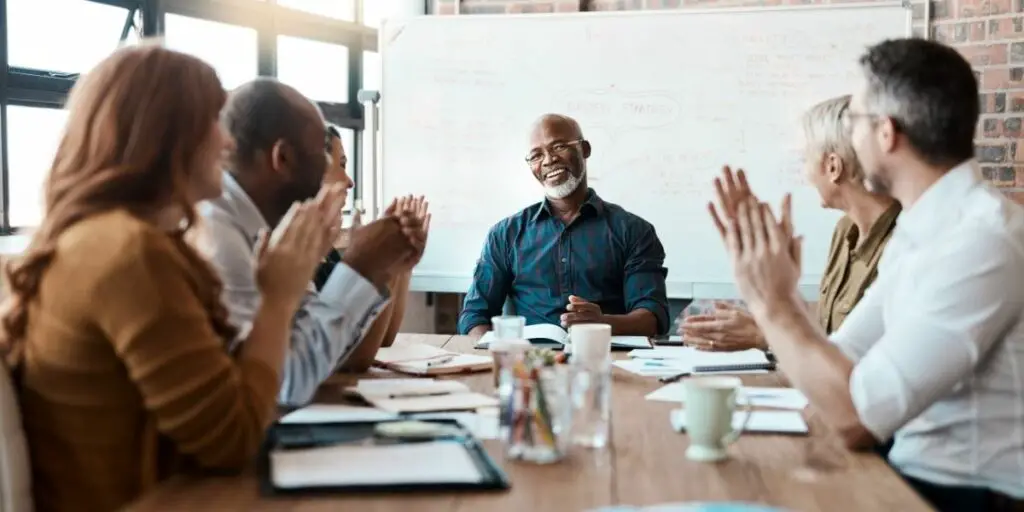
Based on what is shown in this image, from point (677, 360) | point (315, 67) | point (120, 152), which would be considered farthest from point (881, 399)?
point (315, 67)

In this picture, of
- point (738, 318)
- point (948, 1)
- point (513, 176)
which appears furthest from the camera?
point (513, 176)

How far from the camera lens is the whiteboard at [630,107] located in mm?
3941

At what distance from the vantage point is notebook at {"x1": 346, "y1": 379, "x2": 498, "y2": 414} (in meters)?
1.64

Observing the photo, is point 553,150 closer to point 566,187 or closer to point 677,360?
point 566,187

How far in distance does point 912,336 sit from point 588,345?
25.9 inches

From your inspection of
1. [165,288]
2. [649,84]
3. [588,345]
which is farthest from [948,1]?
[165,288]

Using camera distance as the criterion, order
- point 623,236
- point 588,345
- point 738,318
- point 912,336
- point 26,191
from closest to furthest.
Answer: point 912,336, point 588,345, point 738,318, point 26,191, point 623,236

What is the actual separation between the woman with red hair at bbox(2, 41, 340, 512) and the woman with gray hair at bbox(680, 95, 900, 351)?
1170 mm

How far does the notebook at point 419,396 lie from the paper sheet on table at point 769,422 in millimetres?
308

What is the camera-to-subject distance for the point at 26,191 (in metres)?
3.04

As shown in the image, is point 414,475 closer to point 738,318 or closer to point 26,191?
point 738,318

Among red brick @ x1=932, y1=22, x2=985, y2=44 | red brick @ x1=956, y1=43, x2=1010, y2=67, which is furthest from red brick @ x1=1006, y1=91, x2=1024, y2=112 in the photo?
red brick @ x1=932, y1=22, x2=985, y2=44

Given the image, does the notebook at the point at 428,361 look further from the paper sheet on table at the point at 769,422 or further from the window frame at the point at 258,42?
the window frame at the point at 258,42

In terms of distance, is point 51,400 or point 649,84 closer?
point 51,400
